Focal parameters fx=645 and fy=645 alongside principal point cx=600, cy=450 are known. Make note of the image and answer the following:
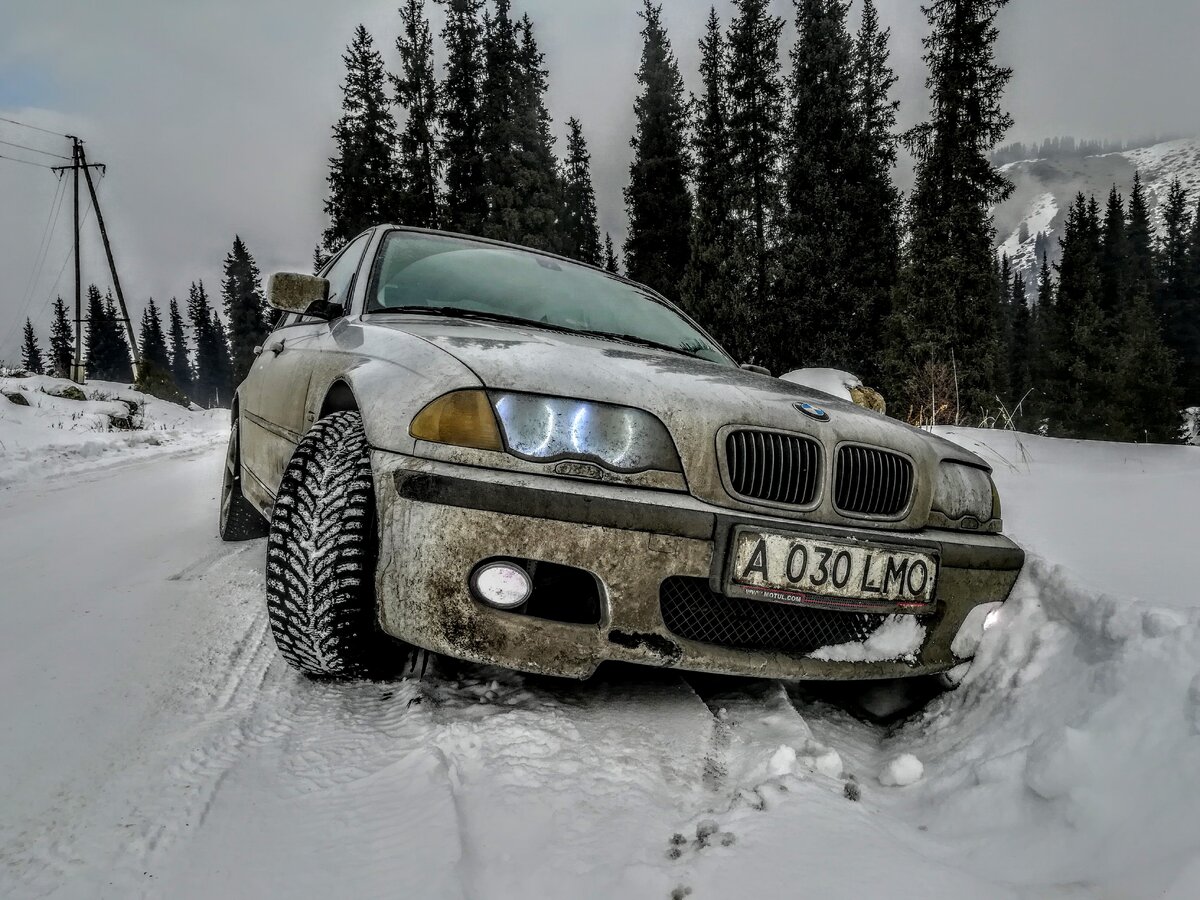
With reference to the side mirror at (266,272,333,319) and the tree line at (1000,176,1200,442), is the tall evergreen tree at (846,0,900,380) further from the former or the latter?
the side mirror at (266,272,333,319)

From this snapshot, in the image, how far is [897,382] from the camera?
17672 millimetres

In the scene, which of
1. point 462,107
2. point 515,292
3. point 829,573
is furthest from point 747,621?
point 462,107

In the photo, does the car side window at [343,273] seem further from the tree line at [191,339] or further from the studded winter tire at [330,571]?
the tree line at [191,339]

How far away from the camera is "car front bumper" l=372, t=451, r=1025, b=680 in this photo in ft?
4.45

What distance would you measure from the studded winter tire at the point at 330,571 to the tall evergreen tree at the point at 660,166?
1019 inches

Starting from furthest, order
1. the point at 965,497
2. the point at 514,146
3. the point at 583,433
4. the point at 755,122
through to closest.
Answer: the point at 514,146
the point at 755,122
the point at 965,497
the point at 583,433

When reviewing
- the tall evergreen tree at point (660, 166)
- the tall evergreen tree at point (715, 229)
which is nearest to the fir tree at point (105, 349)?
the tall evergreen tree at point (660, 166)

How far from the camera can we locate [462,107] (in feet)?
80.9

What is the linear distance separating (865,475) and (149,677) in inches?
74.8

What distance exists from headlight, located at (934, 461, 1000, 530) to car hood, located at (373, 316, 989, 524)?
40 mm

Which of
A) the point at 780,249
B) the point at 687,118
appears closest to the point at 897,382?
the point at 780,249

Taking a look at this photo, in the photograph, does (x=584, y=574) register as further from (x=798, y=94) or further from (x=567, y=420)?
(x=798, y=94)

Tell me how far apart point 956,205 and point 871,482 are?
19348 millimetres

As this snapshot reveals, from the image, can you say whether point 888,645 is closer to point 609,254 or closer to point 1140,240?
point 609,254
